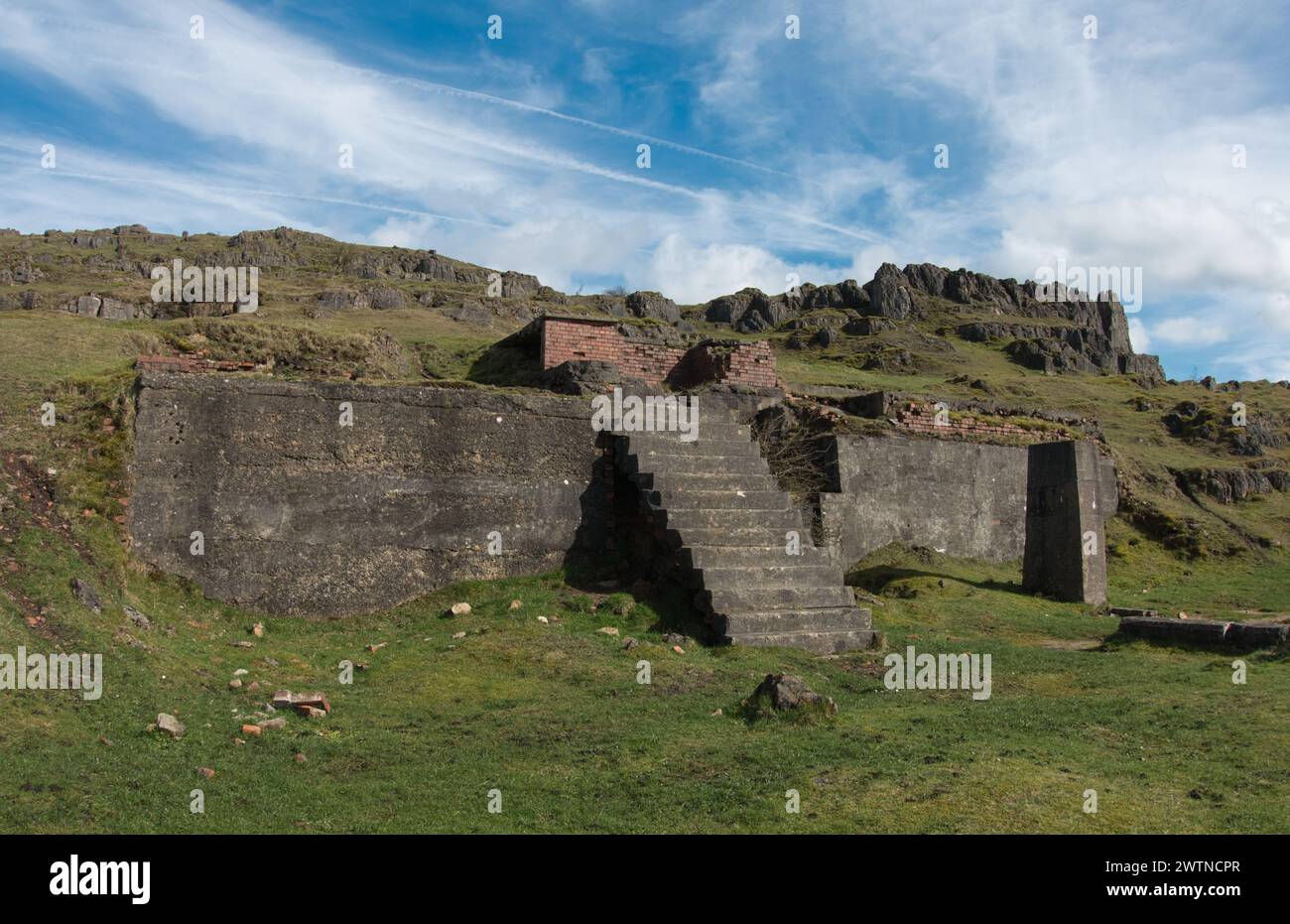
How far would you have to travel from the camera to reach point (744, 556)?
11258 mm

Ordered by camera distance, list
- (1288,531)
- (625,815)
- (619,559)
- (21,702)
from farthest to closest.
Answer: (1288,531) < (619,559) < (21,702) < (625,815)

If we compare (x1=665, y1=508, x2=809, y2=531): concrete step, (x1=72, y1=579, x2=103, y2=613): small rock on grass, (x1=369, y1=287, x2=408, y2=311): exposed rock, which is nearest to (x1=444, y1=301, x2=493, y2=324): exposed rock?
(x1=369, y1=287, x2=408, y2=311): exposed rock

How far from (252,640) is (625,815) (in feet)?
18.4

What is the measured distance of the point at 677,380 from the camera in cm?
1578

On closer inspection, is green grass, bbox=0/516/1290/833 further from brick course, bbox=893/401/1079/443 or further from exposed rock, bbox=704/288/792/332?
exposed rock, bbox=704/288/792/332

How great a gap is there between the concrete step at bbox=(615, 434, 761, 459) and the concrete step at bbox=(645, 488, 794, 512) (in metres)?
0.82

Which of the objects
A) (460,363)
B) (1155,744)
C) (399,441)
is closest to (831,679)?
(1155,744)

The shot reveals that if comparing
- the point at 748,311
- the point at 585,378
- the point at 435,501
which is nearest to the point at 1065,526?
the point at 585,378

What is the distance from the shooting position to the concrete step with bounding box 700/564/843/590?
35.5 ft

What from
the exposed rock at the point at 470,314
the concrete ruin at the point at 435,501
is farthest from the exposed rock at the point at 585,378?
the exposed rock at the point at 470,314

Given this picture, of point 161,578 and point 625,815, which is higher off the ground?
point 161,578

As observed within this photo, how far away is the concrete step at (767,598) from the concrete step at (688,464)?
2.02 metres
